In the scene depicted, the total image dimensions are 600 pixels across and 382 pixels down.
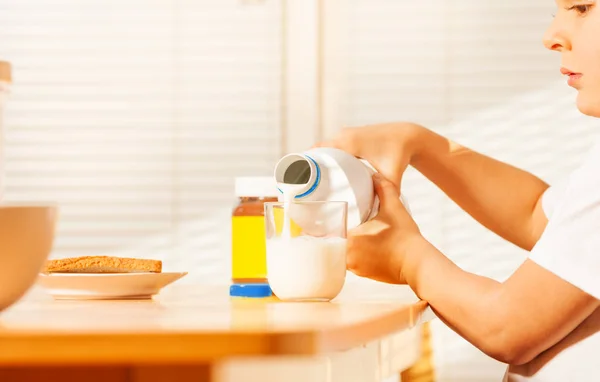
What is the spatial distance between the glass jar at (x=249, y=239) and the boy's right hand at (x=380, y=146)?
13 cm

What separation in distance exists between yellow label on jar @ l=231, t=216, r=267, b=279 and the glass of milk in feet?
0.57

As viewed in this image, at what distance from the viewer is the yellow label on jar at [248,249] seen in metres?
1.22

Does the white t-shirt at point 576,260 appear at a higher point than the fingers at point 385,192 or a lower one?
lower

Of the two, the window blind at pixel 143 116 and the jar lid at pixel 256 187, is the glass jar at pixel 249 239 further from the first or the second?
the window blind at pixel 143 116

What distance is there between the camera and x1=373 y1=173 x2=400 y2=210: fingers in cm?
112

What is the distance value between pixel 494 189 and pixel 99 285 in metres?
0.74

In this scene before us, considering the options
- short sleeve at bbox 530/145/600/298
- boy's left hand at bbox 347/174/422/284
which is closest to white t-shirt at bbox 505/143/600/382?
short sleeve at bbox 530/145/600/298

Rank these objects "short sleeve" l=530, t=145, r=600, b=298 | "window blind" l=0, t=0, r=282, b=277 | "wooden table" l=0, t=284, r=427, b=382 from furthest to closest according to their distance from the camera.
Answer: "window blind" l=0, t=0, r=282, b=277
"short sleeve" l=530, t=145, r=600, b=298
"wooden table" l=0, t=284, r=427, b=382

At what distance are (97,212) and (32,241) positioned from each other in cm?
184

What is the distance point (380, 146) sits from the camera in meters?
1.24

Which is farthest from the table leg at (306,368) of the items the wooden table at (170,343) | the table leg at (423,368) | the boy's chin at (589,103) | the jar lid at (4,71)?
the boy's chin at (589,103)

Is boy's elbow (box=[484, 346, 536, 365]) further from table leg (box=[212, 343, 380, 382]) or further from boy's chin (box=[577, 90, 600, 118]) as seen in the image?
boy's chin (box=[577, 90, 600, 118])

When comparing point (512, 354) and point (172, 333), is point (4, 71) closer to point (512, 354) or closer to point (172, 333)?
point (172, 333)

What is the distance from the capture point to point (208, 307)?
88 centimetres
